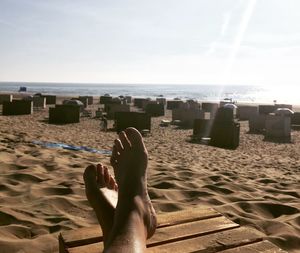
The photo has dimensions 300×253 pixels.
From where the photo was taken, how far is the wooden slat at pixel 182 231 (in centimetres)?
184

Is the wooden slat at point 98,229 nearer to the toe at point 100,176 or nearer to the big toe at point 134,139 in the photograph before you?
the toe at point 100,176

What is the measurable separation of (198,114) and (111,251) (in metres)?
15.9

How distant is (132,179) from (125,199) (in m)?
0.30

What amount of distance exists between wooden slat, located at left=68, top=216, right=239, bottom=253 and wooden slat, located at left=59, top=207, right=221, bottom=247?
0.05m

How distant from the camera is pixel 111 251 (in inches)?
60.2

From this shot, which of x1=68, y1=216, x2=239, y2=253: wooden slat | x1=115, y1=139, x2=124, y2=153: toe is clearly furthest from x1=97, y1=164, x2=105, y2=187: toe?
x1=68, y1=216, x2=239, y2=253: wooden slat

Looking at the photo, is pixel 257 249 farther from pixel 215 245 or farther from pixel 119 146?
pixel 119 146

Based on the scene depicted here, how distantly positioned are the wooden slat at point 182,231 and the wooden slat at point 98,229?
0.05 m

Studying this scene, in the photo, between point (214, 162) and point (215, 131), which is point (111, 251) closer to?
point (214, 162)

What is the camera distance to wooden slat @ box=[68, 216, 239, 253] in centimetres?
184

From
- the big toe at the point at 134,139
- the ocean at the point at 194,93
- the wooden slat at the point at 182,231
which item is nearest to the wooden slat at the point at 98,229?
the wooden slat at the point at 182,231

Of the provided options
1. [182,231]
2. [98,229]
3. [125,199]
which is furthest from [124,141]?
[182,231]

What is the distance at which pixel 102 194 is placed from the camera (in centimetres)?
242

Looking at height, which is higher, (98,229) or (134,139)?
(134,139)
